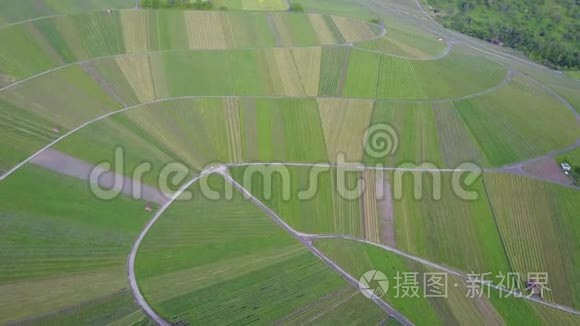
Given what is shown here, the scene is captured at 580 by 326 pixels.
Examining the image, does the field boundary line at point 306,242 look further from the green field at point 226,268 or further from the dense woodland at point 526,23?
the dense woodland at point 526,23

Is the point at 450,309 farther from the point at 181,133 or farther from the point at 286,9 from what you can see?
the point at 286,9

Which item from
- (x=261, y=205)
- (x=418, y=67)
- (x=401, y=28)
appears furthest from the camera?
(x=401, y=28)

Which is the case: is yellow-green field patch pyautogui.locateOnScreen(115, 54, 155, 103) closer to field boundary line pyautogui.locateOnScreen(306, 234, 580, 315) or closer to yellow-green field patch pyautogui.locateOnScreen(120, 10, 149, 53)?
yellow-green field patch pyautogui.locateOnScreen(120, 10, 149, 53)

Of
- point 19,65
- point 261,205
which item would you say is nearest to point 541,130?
point 261,205

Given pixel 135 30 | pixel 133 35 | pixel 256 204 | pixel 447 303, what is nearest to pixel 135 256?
pixel 256 204

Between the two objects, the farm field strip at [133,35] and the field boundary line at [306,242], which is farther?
the farm field strip at [133,35]

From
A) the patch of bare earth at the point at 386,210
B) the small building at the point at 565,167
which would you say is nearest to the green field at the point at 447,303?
the patch of bare earth at the point at 386,210

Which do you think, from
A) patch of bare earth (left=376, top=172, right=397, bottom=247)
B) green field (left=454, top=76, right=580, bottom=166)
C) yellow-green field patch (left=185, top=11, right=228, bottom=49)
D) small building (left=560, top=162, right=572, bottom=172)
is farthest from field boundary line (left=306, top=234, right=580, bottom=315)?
yellow-green field patch (left=185, top=11, right=228, bottom=49)
